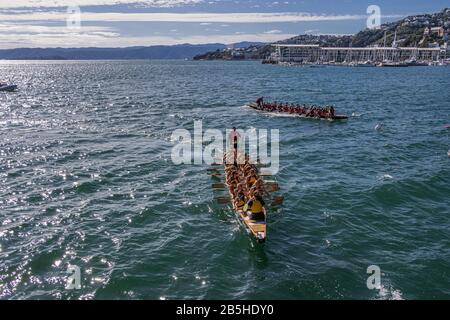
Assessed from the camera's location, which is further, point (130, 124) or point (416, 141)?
point (130, 124)

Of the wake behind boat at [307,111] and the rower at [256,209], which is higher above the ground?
the wake behind boat at [307,111]

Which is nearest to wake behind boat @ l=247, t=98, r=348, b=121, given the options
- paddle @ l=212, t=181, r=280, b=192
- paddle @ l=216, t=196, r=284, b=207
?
paddle @ l=212, t=181, r=280, b=192

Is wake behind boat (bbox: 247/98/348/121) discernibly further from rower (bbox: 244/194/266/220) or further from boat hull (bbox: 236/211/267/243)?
rower (bbox: 244/194/266/220)

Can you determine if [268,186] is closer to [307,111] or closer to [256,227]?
[256,227]

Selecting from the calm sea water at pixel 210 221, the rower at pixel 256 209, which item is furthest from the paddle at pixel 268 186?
the rower at pixel 256 209

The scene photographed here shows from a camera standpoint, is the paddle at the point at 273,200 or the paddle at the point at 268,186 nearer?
the paddle at the point at 273,200

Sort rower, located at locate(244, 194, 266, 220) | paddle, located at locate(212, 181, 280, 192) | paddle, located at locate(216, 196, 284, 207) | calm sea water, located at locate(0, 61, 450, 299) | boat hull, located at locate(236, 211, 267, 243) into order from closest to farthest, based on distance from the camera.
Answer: calm sea water, located at locate(0, 61, 450, 299) < boat hull, located at locate(236, 211, 267, 243) < rower, located at locate(244, 194, 266, 220) < paddle, located at locate(216, 196, 284, 207) < paddle, located at locate(212, 181, 280, 192)

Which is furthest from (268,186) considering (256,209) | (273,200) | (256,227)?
(256,227)

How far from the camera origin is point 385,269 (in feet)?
64.6

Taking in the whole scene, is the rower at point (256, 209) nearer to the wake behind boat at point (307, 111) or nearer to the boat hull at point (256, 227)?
the boat hull at point (256, 227)
